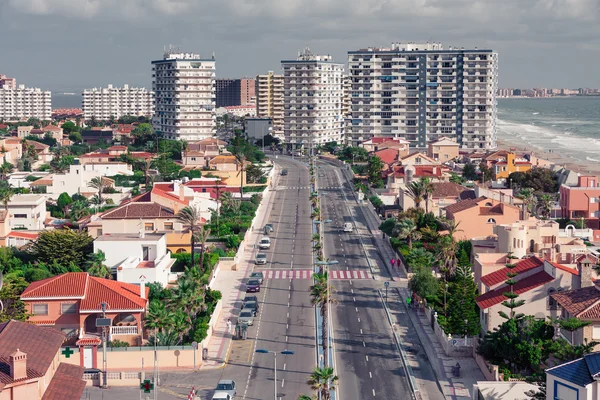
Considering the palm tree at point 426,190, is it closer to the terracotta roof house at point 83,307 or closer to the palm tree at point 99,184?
the palm tree at point 99,184

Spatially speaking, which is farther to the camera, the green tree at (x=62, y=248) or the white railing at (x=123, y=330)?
the green tree at (x=62, y=248)

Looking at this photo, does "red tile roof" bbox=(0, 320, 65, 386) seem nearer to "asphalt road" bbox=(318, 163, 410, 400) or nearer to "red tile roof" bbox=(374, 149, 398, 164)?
"asphalt road" bbox=(318, 163, 410, 400)

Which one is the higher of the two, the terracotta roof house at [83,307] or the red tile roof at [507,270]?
the red tile roof at [507,270]

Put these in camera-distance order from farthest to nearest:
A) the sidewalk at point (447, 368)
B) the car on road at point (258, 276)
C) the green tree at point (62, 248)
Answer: the car on road at point (258, 276) < the green tree at point (62, 248) < the sidewalk at point (447, 368)

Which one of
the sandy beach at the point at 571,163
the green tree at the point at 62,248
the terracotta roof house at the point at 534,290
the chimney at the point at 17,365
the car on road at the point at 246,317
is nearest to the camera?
the chimney at the point at 17,365

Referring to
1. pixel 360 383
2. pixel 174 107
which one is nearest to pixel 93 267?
pixel 360 383

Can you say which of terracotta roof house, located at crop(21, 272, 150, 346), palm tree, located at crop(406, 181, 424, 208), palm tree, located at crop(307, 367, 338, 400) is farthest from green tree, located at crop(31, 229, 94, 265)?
palm tree, located at crop(307, 367, 338, 400)

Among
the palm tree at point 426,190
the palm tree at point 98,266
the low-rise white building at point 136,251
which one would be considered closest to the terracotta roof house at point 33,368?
the palm tree at point 98,266

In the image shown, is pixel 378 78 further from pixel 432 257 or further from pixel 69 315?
pixel 69 315
